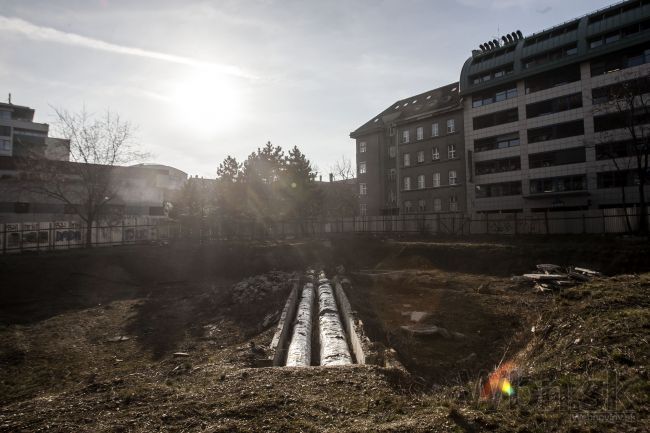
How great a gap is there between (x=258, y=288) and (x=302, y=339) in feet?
26.1

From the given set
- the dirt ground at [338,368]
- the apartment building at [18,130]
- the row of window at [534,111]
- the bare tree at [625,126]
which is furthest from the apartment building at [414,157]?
the apartment building at [18,130]

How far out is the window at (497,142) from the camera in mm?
39969

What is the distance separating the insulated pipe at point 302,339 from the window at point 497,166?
33.1 m

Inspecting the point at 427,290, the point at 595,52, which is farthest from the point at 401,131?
the point at 427,290

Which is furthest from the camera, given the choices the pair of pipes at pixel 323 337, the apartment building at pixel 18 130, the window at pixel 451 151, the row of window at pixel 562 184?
the apartment building at pixel 18 130

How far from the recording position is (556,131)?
3709 centimetres

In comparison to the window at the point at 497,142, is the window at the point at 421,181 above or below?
below

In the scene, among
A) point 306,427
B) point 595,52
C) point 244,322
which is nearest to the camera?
point 306,427

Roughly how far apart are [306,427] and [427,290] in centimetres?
1336

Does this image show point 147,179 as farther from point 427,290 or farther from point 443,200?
point 427,290

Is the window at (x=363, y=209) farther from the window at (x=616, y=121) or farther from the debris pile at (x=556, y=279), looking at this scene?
the debris pile at (x=556, y=279)

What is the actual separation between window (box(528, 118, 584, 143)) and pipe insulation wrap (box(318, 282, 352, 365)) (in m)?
33.6

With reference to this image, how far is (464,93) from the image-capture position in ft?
140

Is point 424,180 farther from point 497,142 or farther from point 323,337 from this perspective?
point 323,337
